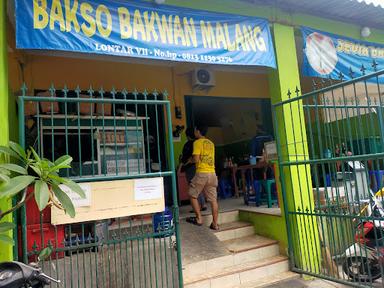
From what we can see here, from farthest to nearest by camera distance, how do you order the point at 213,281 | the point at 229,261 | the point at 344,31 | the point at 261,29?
the point at 344,31 → the point at 261,29 → the point at 229,261 → the point at 213,281

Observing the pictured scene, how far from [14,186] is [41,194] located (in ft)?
0.69

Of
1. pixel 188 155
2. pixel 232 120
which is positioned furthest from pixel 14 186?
pixel 232 120

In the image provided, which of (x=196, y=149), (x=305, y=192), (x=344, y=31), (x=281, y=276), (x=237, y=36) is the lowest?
(x=281, y=276)

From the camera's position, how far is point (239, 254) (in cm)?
452

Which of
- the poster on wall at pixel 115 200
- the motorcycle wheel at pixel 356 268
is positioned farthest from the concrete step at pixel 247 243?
the poster on wall at pixel 115 200

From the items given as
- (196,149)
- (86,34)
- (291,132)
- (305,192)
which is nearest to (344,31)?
(291,132)

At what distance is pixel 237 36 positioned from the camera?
453 cm

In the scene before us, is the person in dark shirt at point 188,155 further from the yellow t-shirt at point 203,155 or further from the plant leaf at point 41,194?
the plant leaf at point 41,194

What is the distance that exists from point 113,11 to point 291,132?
114 inches

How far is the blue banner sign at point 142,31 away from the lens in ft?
11.1

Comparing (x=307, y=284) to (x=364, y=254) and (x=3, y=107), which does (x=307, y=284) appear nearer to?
(x=364, y=254)

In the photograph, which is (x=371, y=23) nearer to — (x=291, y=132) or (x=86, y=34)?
(x=291, y=132)

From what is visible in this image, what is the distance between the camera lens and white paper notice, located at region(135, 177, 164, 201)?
3400mm

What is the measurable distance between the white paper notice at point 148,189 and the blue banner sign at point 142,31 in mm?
1465
